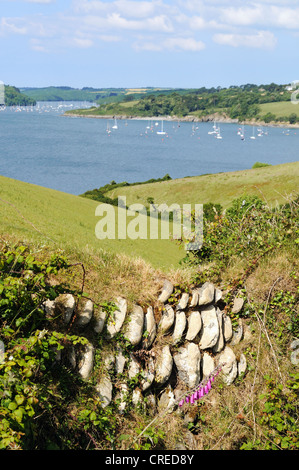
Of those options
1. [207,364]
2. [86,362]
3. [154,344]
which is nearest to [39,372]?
[86,362]

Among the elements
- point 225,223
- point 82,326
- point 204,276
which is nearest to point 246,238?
point 225,223

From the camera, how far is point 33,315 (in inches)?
224

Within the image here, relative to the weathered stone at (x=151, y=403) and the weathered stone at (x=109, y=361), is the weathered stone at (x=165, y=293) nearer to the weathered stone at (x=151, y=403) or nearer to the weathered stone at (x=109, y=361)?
the weathered stone at (x=109, y=361)

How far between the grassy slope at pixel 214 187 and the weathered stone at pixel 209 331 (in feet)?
212

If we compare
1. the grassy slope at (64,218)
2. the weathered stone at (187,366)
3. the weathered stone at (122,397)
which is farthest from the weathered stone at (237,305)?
the grassy slope at (64,218)

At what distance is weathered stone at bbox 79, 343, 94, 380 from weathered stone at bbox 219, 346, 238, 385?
2.67 m

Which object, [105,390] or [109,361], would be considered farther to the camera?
[109,361]

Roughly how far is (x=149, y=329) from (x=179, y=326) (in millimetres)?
620

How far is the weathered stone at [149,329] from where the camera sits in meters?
6.91

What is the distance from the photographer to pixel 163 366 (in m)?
7.00

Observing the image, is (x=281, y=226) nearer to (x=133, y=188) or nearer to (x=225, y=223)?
(x=225, y=223)

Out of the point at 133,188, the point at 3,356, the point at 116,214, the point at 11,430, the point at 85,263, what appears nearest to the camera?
the point at 11,430

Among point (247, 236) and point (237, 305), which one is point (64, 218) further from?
point (237, 305)

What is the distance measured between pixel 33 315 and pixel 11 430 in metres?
1.68
